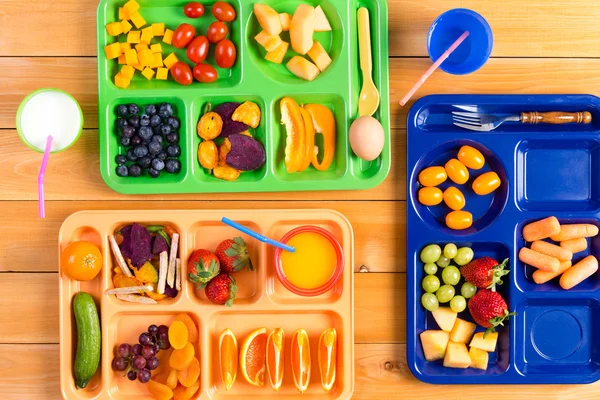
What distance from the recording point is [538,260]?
1.52 meters

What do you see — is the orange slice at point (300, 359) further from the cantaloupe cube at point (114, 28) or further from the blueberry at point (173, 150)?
the cantaloupe cube at point (114, 28)

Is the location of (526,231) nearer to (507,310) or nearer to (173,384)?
(507,310)

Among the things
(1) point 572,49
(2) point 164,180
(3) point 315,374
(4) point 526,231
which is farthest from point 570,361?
(2) point 164,180

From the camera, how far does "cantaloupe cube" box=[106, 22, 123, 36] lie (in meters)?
1.50

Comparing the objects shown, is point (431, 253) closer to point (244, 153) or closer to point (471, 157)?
point (471, 157)

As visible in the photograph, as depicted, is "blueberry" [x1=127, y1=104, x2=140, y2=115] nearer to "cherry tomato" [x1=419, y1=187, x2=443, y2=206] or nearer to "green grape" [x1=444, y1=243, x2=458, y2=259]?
"cherry tomato" [x1=419, y1=187, x2=443, y2=206]

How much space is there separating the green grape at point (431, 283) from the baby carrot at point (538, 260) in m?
0.24

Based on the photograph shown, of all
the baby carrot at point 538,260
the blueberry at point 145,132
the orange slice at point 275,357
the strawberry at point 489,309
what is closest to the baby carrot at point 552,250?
the baby carrot at point 538,260

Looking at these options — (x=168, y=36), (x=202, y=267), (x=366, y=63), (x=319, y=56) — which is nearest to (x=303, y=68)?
(x=319, y=56)

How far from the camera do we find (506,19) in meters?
1.56

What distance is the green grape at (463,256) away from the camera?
1526 millimetres

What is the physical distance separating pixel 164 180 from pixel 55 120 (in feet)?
1.02

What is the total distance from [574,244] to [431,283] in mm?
405

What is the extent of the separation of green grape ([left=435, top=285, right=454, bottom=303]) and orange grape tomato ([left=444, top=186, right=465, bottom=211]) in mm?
213
